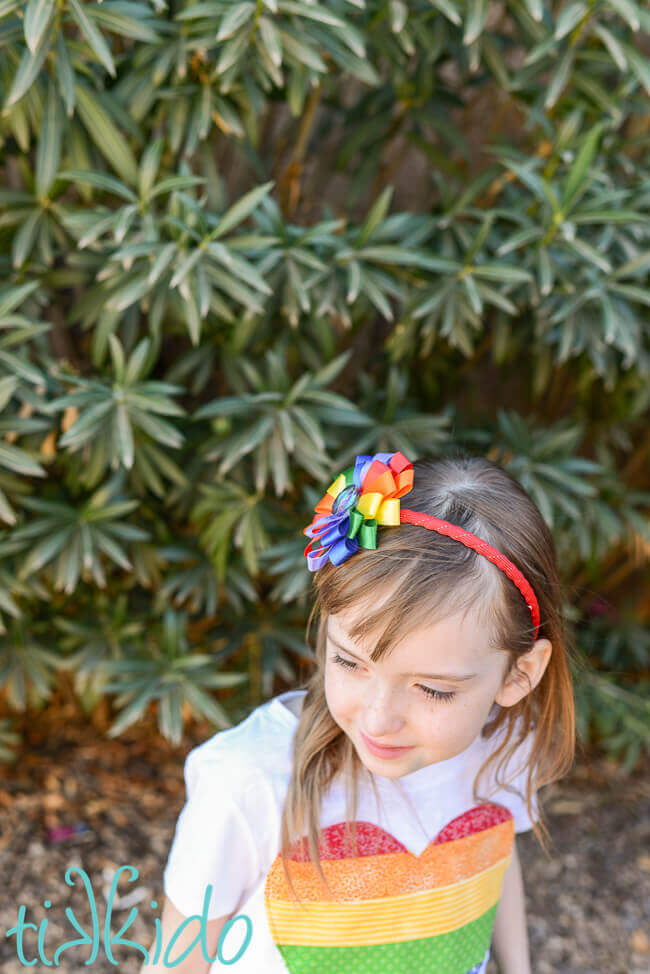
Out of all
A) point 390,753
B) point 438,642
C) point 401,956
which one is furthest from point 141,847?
point 438,642

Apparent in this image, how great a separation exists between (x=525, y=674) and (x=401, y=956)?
41 cm

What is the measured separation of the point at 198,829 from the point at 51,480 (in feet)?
3.58

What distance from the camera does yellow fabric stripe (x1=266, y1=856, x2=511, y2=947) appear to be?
1.10 m

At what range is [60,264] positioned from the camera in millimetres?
1976

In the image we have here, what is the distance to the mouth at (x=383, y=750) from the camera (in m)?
1.00

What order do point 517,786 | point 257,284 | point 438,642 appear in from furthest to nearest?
1. point 257,284
2. point 517,786
3. point 438,642

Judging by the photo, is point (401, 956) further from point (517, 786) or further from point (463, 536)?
point (463, 536)

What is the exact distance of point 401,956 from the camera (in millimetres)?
1158

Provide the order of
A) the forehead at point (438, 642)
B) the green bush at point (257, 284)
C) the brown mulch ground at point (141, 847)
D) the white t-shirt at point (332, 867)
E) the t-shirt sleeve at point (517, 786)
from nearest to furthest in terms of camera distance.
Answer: the forehead at point (438, 642) < the white t-shirt at point (332, 867) < the t-shirt sleeve at point (517, 786) < the green bush at point (257, 284) < the brown mulch ground at point (141, 847)

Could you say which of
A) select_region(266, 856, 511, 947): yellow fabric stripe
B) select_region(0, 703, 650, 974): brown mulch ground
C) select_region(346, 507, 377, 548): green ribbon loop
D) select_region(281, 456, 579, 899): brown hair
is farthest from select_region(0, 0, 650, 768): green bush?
select_region(346, 507, 377, 548): green ribbon loop

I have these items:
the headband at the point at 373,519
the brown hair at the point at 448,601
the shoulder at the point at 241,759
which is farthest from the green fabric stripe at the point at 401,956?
the headband at the point at 373,519

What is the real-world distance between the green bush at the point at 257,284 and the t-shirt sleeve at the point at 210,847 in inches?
28.3

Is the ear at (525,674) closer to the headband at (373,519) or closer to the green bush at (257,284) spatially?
the headband at (373,519)

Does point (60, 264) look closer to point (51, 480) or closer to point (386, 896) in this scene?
point (51, 480)
